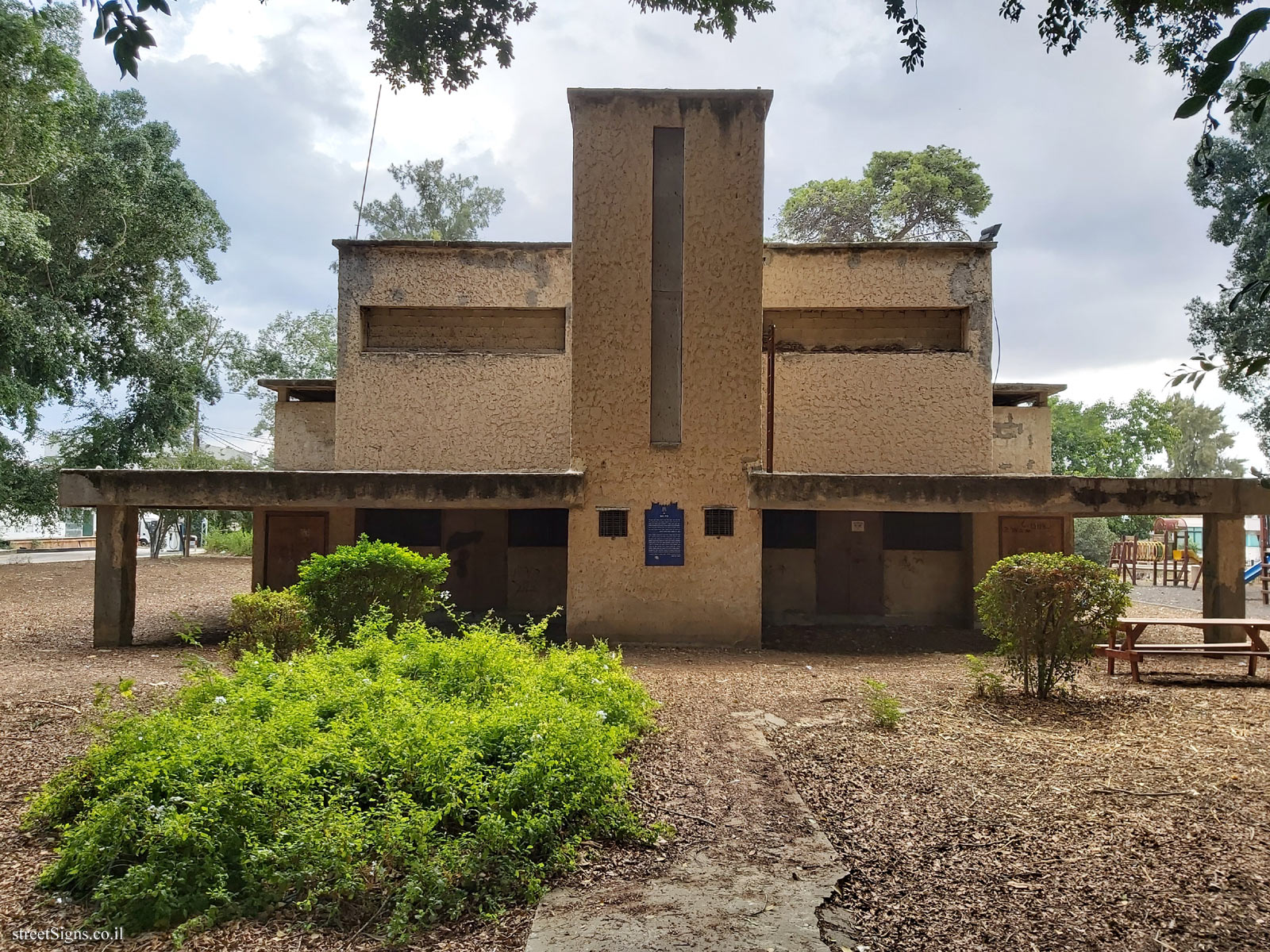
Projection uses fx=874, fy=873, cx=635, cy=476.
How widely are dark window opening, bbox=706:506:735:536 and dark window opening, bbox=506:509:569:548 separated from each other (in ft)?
12.2

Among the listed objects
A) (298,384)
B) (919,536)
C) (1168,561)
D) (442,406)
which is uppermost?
(298,384)

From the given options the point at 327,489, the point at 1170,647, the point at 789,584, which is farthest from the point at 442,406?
the point at 1170,647

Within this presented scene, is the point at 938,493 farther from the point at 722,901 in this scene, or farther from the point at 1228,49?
the point at 1228,49

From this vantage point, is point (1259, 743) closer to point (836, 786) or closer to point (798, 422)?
point (836, 786)

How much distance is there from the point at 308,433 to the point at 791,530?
9.06m

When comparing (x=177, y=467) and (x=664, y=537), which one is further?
(x=177, y=467)

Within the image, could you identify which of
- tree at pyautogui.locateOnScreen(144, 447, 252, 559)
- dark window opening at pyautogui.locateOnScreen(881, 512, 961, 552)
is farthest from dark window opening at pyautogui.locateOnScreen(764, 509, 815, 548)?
tree at pyautogui.locateOnScreen(144, 447, 252, 559)

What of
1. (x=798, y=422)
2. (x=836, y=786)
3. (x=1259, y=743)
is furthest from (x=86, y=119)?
(x=1259, y=743)

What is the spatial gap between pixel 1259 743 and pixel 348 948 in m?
6.52

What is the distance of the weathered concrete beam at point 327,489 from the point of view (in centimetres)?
1172

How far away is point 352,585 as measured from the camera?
931 centimetres

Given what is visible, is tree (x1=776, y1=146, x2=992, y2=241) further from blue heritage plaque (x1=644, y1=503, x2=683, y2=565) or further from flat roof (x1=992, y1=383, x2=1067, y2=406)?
blue heritage plaque (x1=644, y1=503, x2=683, y2=565)

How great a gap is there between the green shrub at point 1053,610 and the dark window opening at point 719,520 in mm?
4291

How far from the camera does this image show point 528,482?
38.7 feet
